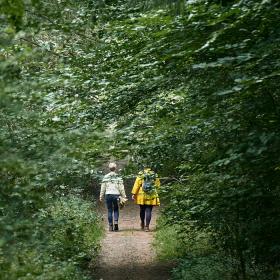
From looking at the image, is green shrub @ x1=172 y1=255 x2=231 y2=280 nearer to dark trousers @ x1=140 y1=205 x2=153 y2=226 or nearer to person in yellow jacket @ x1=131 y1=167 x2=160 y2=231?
person in yellow jacket @ x1=131 y1=167 x2=160 y2=231

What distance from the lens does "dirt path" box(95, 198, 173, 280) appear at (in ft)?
40.5

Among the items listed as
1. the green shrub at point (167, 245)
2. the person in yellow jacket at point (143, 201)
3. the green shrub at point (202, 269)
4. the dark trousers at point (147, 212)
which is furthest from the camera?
the dark trousers at point (147, 212)

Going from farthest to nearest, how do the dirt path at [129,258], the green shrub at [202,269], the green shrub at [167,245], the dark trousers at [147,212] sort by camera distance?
the dark trousers at [147,212] → the green shrub at [167,245] → the dirt path at [129,258] → the green shrub at [202,269]

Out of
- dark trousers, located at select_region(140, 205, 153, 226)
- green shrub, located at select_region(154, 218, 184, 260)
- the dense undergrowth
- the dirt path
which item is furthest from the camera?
dark trousers, located at select_region(140, 205, 153, 226)

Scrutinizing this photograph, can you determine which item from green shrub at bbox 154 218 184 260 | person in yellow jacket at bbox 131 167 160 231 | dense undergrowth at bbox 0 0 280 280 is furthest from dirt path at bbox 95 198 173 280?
dense undergrowth at bbox 0 0 280 280

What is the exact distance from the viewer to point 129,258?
13930 mm

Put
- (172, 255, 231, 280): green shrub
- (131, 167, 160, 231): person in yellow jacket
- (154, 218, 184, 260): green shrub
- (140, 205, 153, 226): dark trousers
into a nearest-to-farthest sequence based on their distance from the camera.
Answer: (172, 255, 231, 280): green shrub < (154, 218, 184, 260): green shrub < (131, 167, 160, 231): person in yellow jacket < (140, 205, 153, 226): dark trousers

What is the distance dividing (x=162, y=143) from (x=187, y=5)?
264cm

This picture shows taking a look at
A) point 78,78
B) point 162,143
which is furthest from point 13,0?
point 162,143

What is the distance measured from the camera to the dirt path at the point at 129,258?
12.4 metres

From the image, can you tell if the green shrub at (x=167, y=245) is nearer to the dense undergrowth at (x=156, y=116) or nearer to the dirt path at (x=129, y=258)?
the dirt path at (x=129, y=258)

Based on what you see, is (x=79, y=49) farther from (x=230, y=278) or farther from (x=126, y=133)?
(x=230, y=278)

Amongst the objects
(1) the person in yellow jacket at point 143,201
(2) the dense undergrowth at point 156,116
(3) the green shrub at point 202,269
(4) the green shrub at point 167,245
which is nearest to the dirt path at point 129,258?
(4) the green shrub at point 167,245

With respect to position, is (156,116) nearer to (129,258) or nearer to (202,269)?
(202,269)
